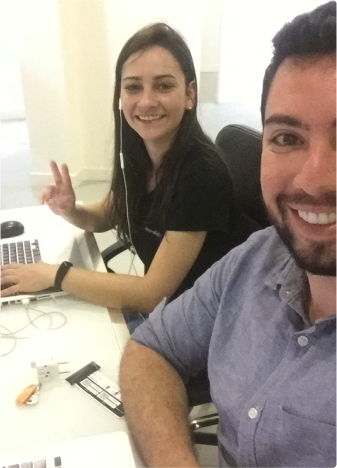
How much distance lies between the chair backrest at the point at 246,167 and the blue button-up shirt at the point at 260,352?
372mm

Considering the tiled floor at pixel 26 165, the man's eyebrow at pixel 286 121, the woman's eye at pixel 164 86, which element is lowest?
the tiled floor at pixel 26 165

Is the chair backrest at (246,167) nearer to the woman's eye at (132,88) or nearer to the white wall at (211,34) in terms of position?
the woman's eye at (132,88)

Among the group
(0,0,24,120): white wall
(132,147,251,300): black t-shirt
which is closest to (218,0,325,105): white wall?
(0,0,24,120): white wall

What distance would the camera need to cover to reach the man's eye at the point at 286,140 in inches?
30.7

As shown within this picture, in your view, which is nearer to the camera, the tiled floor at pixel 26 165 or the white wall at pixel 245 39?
the tiled floor at pixel 26 165

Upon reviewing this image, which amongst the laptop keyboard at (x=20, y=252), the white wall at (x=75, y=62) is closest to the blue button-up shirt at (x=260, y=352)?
the laptop keyboard at (x=20, y=252)

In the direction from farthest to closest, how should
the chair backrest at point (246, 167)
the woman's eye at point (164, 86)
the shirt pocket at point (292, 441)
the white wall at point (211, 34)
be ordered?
the white wall at point (211, 34) < the woman's eye at point (164, 86) < the chair backrest at point (246, 167) < the shirt pocket at point (292, 441)

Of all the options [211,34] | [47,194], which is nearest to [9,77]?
[211,34]

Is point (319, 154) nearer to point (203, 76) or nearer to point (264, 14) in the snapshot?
point (264, 14)

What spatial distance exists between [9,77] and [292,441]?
5016 millimetres

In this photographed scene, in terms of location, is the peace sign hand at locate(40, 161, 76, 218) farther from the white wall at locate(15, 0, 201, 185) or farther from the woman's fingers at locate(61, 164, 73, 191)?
the white wall at locate(15, 0, 201, 185)

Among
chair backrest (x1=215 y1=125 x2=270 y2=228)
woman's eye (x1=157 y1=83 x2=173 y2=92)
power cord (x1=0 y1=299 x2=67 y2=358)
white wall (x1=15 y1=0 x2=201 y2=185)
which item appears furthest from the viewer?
white wall (x1=15 y1=0 x2=201 y2=185)

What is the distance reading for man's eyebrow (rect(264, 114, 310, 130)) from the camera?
750 millimetres

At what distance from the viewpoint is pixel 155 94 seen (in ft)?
4.59
